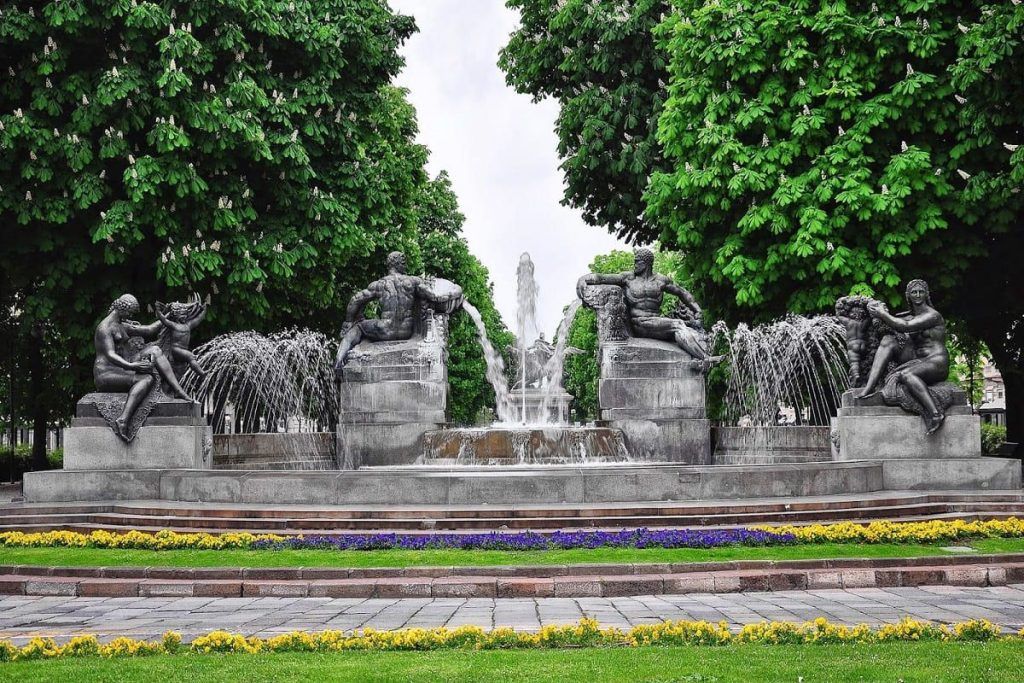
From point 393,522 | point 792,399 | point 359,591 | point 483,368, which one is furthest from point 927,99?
point 483,368

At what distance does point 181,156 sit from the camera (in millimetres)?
24500

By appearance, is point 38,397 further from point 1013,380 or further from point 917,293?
point 1013,380

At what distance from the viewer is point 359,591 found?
1210 cm

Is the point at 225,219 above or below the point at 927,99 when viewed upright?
below

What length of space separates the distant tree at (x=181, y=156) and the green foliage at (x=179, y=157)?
39 mm

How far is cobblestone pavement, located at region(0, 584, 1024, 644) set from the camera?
33.6 ft

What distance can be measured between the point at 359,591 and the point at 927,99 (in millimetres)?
18063

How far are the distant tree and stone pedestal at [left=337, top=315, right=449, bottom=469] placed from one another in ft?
10.3

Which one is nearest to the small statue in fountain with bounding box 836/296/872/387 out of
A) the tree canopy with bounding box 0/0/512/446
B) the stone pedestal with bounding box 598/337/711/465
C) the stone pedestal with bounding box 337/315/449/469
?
the stone pedestal with bounding box 598/337/711/465

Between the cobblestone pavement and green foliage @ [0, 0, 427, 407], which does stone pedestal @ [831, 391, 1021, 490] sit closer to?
the cobblestone pavement

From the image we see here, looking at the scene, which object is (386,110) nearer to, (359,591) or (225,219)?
(225,219)

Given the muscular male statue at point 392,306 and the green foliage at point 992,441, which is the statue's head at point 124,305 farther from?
the green foliage at point 992,441

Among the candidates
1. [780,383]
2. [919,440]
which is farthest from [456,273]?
[919,440]

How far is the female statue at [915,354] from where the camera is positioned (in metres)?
20.5
